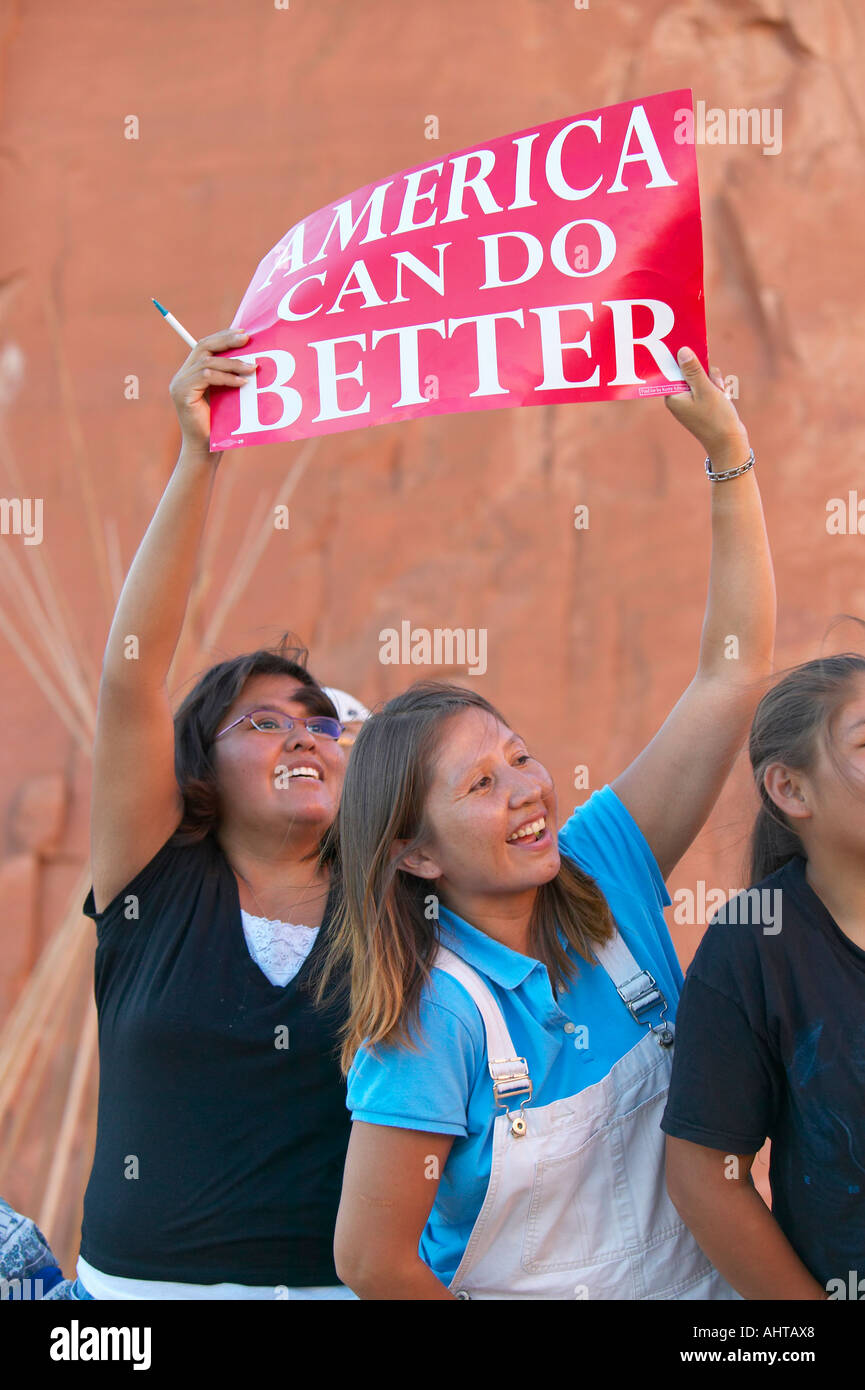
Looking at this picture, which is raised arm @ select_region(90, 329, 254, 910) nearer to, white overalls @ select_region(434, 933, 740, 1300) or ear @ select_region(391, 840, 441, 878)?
ear @ select_region(391, 840, 441, 878)

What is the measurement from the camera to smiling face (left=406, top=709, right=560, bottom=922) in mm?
1392

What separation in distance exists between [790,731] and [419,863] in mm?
449

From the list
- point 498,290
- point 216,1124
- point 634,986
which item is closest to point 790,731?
point 634,986

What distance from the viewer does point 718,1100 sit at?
1231 mm

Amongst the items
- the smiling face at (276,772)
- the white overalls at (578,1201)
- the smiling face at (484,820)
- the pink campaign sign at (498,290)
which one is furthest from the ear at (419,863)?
the pink campaign sign at (498,290)

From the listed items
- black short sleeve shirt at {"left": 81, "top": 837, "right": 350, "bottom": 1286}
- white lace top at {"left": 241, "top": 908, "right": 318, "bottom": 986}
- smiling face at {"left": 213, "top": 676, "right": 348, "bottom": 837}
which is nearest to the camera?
black short sleeve shirt at {"left": 81, "top": 837, "right": 350, "bottom": 1286}

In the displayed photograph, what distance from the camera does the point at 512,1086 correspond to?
1.27 m

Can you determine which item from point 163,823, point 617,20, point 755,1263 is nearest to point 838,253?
point 617,20

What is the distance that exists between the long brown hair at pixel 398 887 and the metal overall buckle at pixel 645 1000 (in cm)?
6

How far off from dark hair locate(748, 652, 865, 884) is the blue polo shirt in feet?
0.58

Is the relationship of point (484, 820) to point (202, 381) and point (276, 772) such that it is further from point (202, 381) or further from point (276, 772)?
point (202, 381)

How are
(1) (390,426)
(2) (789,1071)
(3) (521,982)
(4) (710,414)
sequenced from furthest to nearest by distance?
1. (1) (390,426)
2. (4) (710,414)
3. (3) (521,982)
4. (2) (789,1071)

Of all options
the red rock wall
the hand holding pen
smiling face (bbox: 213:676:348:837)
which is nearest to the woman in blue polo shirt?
smiling face (bbox: 213:676:348:837)
